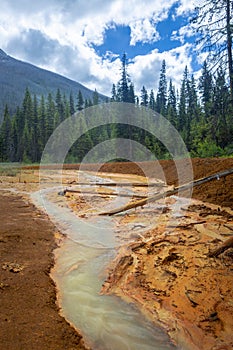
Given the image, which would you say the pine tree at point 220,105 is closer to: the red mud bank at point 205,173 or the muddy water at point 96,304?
the red mud bank at point 205,173

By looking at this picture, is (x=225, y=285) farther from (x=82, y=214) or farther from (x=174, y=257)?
(x=82, y=214)

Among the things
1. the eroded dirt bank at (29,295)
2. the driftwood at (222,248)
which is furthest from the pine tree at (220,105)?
the eroded dirt bank at (29,295)

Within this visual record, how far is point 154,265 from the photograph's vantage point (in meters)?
5.10

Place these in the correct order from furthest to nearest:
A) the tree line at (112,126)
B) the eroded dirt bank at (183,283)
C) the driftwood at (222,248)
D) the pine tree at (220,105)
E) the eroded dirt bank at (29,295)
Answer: the tree line at (112,126)
the pine tree at (220,105)
the driftwood at (222,248)
the eroded dirt bank at (183,283)
the eroded dirt bank at (29,295)

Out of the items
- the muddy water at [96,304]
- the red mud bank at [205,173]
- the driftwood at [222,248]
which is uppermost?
the red mud bank at [205,173]

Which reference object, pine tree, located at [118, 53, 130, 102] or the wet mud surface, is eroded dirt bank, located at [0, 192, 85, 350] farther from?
pine tree, located at [118, 53, 130, 102]

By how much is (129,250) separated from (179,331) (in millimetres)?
2718

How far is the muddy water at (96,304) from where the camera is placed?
129 inches

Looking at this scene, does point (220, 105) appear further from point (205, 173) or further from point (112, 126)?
point (112, 126)

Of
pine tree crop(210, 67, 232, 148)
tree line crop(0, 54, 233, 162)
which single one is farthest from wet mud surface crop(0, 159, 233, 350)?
tree line crop(0, 54, 233, 162)

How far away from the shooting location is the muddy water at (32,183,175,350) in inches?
129

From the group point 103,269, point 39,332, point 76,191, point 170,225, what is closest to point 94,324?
point 39,332

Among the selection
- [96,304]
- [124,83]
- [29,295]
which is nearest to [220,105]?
[96,304]

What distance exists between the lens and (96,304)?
4016 mm
